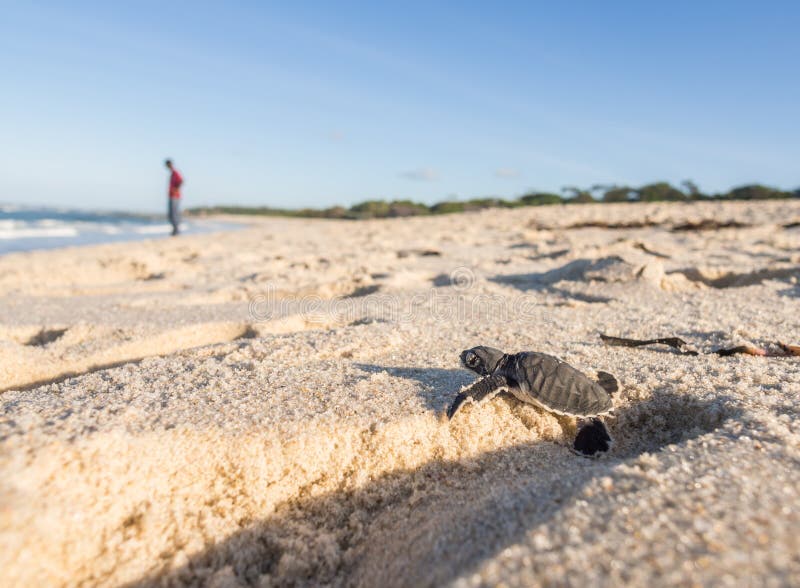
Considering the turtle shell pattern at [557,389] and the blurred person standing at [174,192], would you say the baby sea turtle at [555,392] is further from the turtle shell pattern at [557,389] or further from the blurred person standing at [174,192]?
the blurred person standing at [174,192]

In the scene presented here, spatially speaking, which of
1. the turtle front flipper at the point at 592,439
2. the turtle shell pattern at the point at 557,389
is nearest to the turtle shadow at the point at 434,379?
the turtle shell pattern at the point at 557,389

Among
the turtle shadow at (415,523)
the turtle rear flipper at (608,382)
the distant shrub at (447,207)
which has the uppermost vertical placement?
the distant shrub at (447,207)

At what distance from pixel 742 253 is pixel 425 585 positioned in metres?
5.36

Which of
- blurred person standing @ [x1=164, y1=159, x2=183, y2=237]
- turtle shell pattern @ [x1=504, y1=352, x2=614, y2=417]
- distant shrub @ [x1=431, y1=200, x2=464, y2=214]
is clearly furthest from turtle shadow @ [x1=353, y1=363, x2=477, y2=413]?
distant shrub @ [x1=431, y1=200, x2=464, y2=214]

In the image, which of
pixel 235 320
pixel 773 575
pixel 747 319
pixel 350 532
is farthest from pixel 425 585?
pixel 747 319

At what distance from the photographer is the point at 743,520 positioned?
917 mm

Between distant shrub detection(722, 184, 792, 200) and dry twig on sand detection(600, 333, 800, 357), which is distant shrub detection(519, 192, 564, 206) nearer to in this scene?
distant shrub detection(722, 184, 792, 200)

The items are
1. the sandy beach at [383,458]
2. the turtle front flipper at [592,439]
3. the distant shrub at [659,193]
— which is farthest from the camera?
the distant shrub at [659,193]

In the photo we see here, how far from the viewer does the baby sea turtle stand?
60.3 inches

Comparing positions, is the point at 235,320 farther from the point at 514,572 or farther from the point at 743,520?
the point at 743,520

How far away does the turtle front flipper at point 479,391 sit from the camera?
1521 mm

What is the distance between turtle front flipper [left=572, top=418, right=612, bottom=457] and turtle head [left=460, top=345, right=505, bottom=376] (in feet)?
1.17

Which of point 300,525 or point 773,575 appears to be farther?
point 300,525

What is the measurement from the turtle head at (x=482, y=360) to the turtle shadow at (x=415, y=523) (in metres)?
0.31
